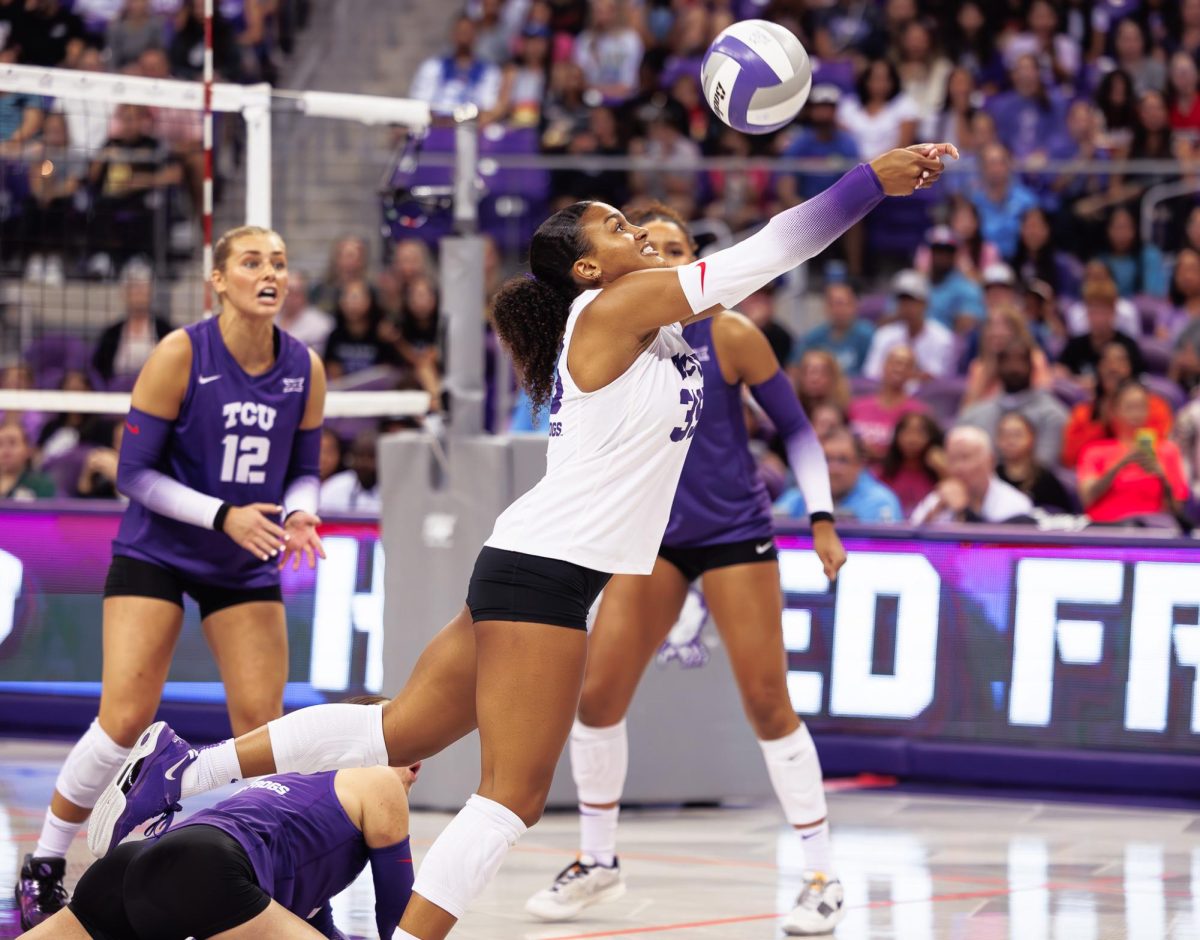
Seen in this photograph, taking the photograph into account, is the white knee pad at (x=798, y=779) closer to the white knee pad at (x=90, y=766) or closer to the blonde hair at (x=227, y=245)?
the white knee pad at (x=90, y=766)

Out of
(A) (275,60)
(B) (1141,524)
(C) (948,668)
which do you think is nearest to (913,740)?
(C) (948,668)

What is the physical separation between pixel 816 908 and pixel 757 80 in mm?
2537

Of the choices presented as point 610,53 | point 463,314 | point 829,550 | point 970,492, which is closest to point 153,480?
point 463,314

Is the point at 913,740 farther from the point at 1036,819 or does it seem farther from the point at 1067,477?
the point at 1067,477

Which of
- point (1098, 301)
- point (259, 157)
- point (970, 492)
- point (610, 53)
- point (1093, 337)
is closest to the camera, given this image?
point (259, 157)

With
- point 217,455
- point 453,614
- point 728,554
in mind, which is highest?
point 217,455

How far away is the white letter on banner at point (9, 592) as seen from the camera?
9.23m

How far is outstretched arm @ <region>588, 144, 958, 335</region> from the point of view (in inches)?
169

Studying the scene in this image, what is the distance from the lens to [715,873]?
6.57 metres

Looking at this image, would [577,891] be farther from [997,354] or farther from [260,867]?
[997,354]

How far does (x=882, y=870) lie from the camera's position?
6648 millimetres

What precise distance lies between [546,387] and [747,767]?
3617 mm

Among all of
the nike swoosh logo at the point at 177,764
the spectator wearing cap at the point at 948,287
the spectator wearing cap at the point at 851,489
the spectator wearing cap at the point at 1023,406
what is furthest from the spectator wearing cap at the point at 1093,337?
the nike swoosh logo at the point at 177,764

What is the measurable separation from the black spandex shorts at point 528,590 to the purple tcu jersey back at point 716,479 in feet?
5.45
